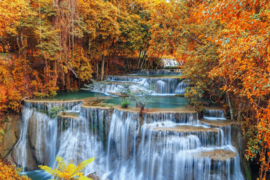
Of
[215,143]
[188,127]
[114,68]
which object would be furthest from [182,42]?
[114,68]

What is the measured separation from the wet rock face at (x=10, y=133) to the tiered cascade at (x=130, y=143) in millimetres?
388

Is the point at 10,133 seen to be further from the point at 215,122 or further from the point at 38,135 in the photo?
the point at 215,122

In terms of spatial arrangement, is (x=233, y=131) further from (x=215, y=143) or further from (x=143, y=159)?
(x=143, y=159)

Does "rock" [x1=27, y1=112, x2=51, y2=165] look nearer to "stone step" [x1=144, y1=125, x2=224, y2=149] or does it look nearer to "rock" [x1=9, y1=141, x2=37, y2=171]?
"rock" [x1=9, y1=141, x2=37, y2=171]

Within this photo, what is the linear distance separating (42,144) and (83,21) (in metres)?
9.93

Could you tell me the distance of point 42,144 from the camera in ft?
33.5

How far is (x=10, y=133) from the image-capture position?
1052 cm

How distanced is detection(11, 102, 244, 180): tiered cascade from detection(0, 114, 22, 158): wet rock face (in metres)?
0.39

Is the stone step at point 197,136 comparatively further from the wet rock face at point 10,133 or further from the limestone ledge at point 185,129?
the wet rock face at point 10,133

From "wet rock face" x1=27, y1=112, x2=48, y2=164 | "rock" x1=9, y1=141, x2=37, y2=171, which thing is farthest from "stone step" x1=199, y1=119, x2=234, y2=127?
"rock" x1=9, y1=141, x2=37, y2=171

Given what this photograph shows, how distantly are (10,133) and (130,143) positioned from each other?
298 inches

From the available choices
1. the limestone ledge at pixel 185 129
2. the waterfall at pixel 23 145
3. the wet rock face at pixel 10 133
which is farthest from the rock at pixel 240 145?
the wet rock face at pixel 10 133

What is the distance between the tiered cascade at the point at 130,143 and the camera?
7.12 metres

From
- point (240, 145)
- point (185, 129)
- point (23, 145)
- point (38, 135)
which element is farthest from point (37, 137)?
point (240, 145)
